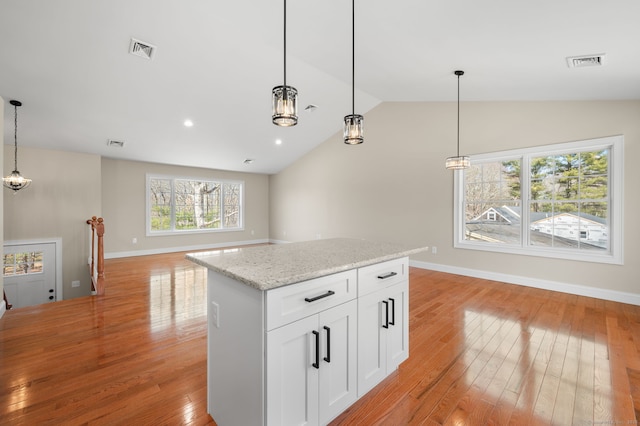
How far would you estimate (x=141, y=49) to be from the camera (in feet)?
11.3

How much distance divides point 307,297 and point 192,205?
7351 mm

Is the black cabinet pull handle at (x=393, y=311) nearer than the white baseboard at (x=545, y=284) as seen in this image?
Yes

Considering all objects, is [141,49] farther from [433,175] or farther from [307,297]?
[433,175]

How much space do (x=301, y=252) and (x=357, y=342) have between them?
25.3 inches

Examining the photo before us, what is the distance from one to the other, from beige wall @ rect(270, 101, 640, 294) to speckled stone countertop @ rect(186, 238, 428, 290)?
3.40m

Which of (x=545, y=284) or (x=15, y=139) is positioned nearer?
(x=545, y=284)

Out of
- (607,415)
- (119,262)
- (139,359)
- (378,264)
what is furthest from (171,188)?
(607,415)

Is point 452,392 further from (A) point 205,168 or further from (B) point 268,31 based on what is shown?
(A) point 205,168

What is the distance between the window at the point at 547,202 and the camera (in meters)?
3.72

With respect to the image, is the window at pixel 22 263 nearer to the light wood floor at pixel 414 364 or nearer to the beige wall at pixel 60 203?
the beige wall at pixel 60 203

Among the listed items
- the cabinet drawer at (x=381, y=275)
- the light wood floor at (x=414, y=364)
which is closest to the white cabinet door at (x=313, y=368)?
the cabinet drawer at (x=381, y=275)

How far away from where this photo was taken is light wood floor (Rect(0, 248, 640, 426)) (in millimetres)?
1684

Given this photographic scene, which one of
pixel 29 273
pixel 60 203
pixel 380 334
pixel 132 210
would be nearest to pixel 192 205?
pixel 132 210

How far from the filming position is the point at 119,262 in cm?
598
